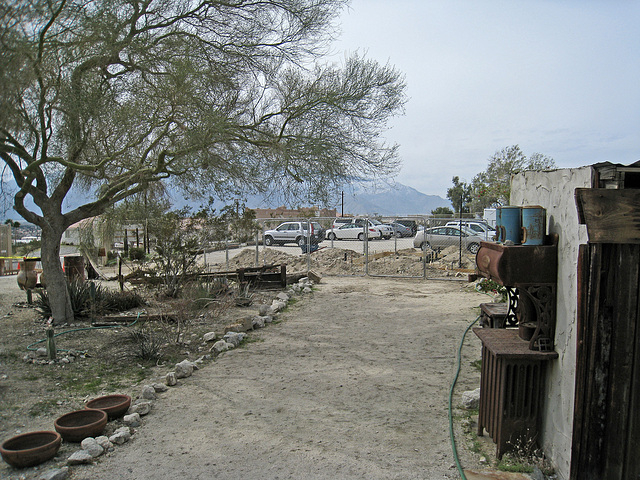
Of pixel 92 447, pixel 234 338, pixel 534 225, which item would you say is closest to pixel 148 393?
pixel 92 447

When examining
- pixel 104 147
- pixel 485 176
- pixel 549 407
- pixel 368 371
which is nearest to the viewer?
pixel 549 407

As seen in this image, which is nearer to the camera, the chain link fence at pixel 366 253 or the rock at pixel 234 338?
the rock at pixel 234 338

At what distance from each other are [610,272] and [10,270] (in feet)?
70.9

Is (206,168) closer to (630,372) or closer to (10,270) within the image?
(630,372)

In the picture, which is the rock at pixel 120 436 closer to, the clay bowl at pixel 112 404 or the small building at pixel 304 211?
the clay bowl at pixel 112 404

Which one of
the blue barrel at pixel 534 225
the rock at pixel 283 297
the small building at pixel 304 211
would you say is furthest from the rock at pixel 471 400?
the rock at pixel 283 297

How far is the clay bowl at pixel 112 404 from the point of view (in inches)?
185

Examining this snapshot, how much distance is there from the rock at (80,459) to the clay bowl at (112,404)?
2.58ft

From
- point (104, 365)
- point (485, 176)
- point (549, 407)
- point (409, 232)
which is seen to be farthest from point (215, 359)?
point (485, 176)

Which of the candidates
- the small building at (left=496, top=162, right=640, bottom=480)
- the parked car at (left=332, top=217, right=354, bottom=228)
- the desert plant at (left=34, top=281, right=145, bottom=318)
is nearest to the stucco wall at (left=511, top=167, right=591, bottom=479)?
the small building at (left=496, top=162, right=640, bottom=480)

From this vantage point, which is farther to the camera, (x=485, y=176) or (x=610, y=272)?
(x=485, y=176)

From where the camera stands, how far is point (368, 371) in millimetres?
6211

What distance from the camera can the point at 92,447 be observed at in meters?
3.99

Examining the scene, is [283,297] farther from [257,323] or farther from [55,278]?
[55,278]
